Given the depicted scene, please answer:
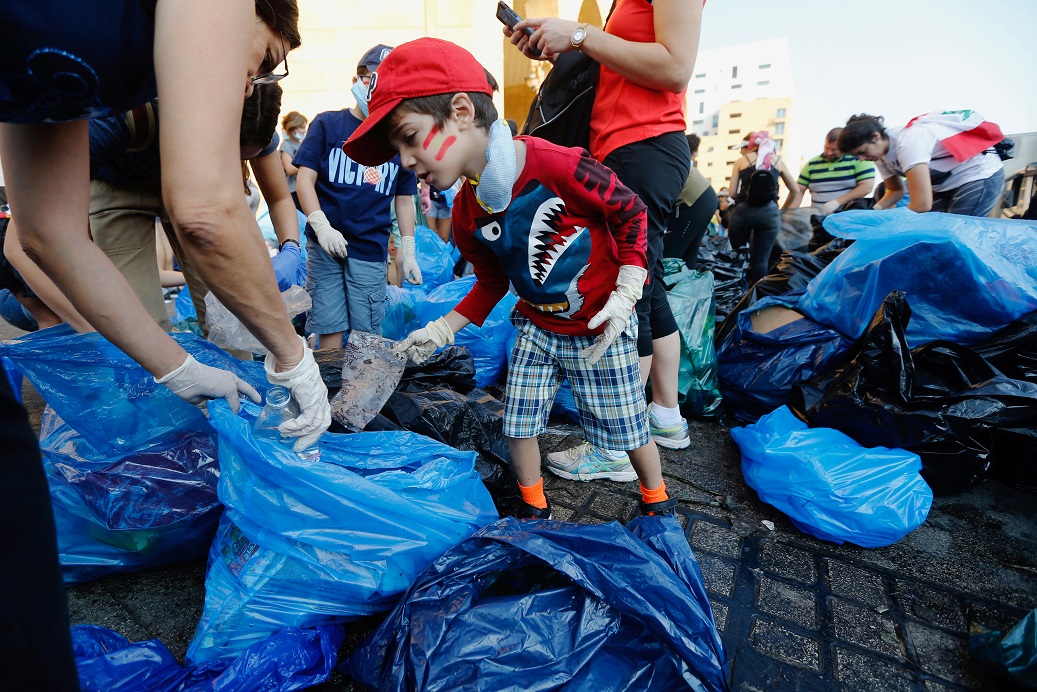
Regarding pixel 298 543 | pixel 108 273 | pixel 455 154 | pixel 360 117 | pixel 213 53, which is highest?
pixel 360 117

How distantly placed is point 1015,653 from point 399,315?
9.70 ft

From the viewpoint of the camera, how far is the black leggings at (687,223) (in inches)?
95.4

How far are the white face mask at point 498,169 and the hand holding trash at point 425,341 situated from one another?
40cm

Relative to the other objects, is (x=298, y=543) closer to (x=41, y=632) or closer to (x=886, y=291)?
(x=41, y=632)

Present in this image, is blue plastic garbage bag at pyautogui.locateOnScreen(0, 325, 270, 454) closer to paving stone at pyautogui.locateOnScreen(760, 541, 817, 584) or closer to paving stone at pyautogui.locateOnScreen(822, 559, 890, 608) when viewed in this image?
paving stone at pyautogui.locateOnScreen(760, 541, 817, 584)

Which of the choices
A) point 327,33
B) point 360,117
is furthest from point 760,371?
point 327,33

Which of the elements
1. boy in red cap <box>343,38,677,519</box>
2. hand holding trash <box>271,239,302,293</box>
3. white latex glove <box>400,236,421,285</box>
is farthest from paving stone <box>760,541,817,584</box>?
white latex glove <box>400,236,421,285</box>

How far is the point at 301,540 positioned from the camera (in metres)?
1.19

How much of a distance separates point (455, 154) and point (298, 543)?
101cm

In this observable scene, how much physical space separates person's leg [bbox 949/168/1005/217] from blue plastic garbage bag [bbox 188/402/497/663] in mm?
3607

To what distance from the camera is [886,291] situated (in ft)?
7.43

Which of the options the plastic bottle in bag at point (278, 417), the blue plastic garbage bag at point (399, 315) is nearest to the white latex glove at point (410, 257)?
the blue plastic garbage bag at point (399, 315)

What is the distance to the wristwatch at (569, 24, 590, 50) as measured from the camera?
161 cm

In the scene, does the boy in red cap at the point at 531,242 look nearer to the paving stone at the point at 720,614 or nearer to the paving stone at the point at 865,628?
the paving stone at the point at 720,614
